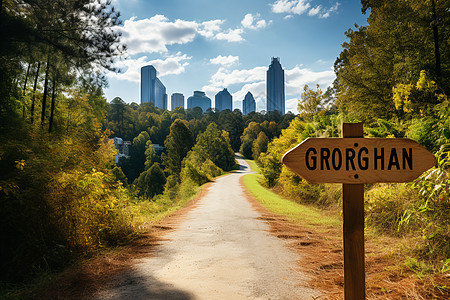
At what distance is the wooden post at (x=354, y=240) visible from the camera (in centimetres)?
222

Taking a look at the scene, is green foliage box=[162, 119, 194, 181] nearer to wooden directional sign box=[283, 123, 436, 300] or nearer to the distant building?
the distant building

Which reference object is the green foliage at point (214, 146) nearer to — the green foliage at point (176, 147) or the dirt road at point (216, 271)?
the green foliage at point (176, 147)

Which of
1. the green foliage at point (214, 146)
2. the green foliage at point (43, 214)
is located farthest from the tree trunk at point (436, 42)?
the green foliage at point (214, 146)

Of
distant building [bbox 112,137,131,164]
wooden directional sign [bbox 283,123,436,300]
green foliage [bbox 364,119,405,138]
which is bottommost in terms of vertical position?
wooden directional sign [bbox 283,123,436,300]

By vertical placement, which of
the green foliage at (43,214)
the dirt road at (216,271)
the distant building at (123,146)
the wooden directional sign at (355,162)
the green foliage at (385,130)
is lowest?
the dirt road at (216,271)

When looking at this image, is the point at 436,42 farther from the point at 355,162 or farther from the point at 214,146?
the point at 214,146

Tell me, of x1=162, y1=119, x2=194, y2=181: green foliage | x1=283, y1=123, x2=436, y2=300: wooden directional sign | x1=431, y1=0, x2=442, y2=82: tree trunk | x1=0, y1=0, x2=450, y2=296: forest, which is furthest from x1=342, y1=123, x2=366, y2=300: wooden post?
x1=162, y1=119, x2=194, y2=181: green foliage

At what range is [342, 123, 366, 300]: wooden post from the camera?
2219mm

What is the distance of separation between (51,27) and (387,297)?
1012 cm

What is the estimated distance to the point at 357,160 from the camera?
2.33m

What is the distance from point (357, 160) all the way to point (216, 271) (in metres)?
2.89

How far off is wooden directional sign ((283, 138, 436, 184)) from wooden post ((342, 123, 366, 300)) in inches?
3.0

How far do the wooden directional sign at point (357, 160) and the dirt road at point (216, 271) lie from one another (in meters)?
1.87

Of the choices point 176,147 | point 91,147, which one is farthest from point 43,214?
point 176,147
